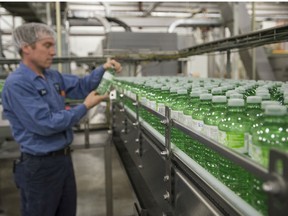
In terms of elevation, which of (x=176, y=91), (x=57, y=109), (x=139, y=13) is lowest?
(x=57, y=109)

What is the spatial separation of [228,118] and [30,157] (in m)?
1.55

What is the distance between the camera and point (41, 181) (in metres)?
2.02

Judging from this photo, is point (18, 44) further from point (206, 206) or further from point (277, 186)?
point (277, 186)

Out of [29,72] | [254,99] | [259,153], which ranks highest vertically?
[29,72]

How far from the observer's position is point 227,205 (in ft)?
2.41

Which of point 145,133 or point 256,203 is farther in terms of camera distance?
point 145,133

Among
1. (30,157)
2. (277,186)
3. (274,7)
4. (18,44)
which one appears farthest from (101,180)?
(274,7)

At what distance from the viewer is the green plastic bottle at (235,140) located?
2.54ft

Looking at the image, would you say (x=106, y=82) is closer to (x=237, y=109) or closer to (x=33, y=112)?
(x=33, y=112)

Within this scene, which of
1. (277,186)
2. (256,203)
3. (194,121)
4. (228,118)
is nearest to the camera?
(277,186)

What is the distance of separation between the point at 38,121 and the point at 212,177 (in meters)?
1.34

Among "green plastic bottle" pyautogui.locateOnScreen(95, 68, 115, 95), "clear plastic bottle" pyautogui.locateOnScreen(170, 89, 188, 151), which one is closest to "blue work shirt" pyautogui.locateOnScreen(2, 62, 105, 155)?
"green plastic bottle" pyautogui.locateOnScreen(95, 68, 115, 95)

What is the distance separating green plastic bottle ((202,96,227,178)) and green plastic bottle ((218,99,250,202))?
2 cm

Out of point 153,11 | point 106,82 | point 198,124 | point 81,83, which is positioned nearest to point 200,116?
point 198,124
